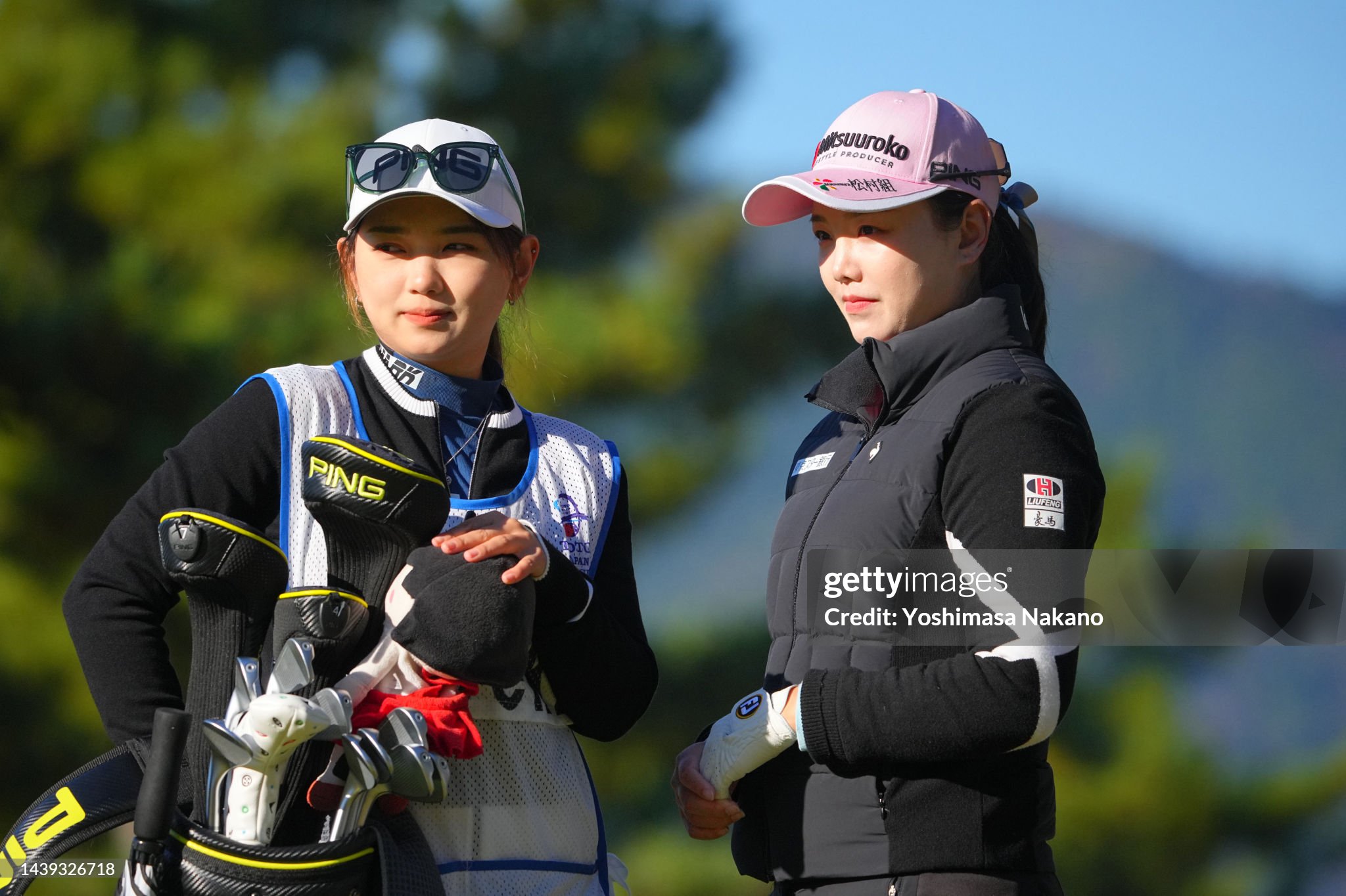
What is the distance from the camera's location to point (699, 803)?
1.99m

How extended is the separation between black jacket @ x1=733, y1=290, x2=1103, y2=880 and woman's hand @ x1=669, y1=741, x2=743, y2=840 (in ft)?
0.13

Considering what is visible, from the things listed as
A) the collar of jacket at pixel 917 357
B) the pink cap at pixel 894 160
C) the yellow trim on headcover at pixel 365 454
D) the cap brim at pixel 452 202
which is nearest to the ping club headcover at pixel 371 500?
the yellow trim on headcover at pixel 365 454

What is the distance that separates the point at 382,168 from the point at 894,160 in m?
0.71

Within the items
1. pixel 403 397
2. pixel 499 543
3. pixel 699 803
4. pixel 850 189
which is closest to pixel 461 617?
pixel 499 543

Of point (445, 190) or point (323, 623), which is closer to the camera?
point (323, 623)

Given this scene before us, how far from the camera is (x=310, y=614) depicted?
1.57 m

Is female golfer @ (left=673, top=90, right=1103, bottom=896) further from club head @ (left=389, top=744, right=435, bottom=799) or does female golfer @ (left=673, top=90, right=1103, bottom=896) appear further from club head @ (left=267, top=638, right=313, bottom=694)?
club head @ (left=267, top=638, right=313, bottom=694)

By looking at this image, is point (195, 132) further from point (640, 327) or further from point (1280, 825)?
point (1280, 825)

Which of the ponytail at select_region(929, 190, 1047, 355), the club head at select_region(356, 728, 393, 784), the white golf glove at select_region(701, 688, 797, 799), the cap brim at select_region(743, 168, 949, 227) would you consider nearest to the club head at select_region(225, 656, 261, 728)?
the club head at select_region(356, 728, 393, 784)

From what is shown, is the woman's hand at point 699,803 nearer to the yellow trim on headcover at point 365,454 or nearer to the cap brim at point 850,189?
the yellow trim on headcover at point 365,454

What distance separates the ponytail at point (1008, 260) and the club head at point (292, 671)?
1075 millimetres

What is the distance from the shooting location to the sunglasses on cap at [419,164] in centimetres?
191

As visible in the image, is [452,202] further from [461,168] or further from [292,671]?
[292,671]

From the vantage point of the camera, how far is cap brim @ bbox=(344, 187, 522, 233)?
6.23 ft
